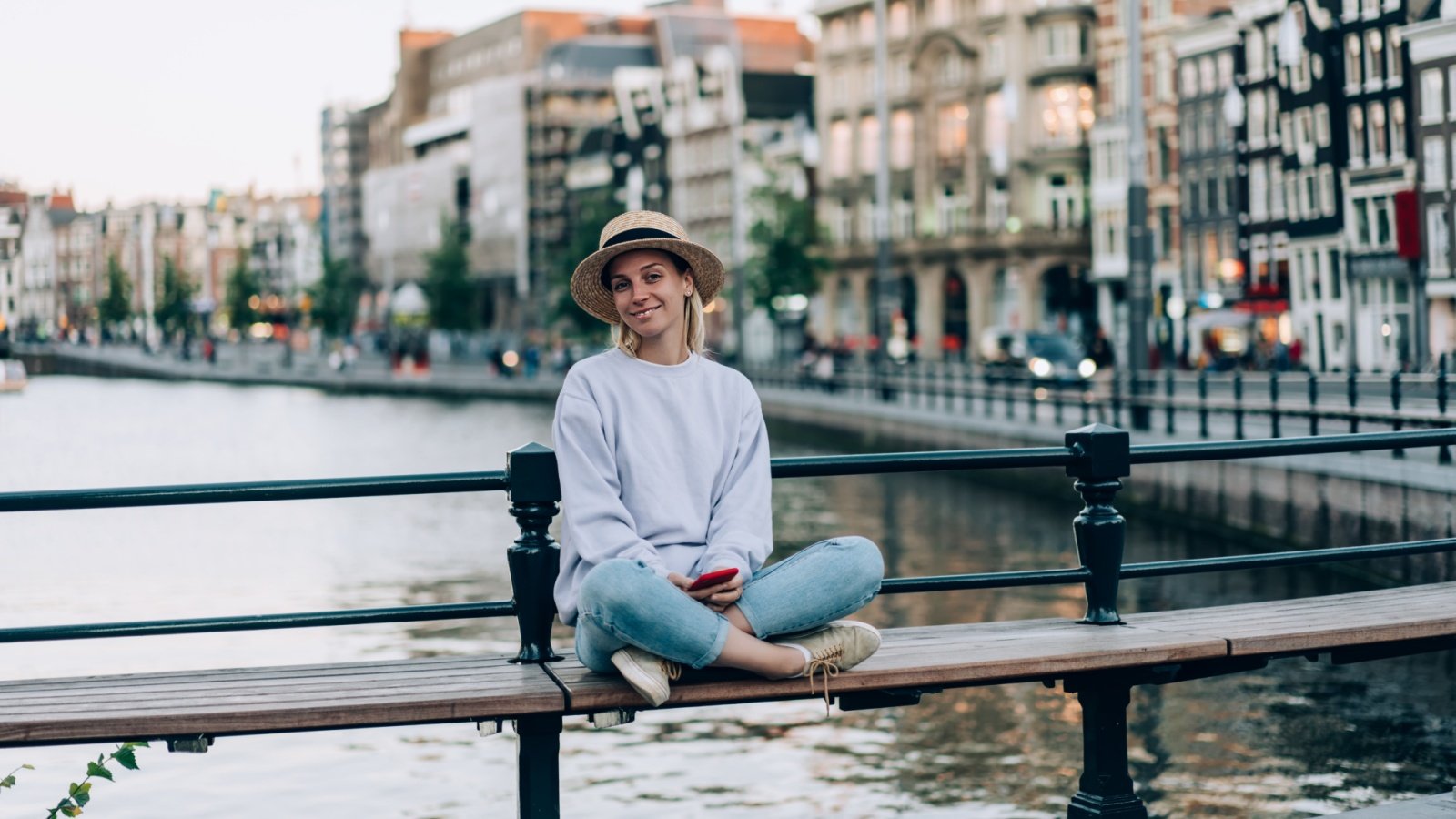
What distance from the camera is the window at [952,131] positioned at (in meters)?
87.1

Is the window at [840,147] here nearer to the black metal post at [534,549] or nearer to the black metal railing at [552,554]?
the black metal railing at [552,554]

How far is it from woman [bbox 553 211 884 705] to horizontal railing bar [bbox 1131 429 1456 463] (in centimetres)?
167

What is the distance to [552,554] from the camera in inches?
233

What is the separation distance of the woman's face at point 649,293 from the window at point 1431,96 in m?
14.2

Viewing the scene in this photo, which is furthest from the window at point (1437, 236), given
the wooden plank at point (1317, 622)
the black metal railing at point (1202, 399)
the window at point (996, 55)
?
the window at point (996, 55)

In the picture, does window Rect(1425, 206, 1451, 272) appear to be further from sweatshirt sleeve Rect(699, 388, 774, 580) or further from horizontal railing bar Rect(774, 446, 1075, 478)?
sweatshirt sleeve Rect(699, 388, 774, 580)

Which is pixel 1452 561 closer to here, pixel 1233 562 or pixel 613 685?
pixel 1233 562

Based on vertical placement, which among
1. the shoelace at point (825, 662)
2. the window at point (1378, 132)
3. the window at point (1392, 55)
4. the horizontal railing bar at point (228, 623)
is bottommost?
the shoelace at point (825, 662)

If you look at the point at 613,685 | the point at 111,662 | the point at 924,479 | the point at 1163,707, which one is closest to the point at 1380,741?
the point at 1163,707

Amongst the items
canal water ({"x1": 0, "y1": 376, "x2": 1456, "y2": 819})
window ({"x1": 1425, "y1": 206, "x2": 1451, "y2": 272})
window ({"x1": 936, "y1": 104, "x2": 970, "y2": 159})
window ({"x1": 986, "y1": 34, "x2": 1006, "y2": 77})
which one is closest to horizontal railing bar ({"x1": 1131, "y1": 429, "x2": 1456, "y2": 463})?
canal water ({"x1": 0, "y1": 376, "x2": 1456, "y2": 819})

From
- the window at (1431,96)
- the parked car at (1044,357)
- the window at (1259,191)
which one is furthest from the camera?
the window at (1259,191)

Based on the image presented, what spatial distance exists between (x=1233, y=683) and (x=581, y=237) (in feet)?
251

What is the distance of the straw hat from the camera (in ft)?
18.2

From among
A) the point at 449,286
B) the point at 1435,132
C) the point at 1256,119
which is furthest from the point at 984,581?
the point at 449,286
